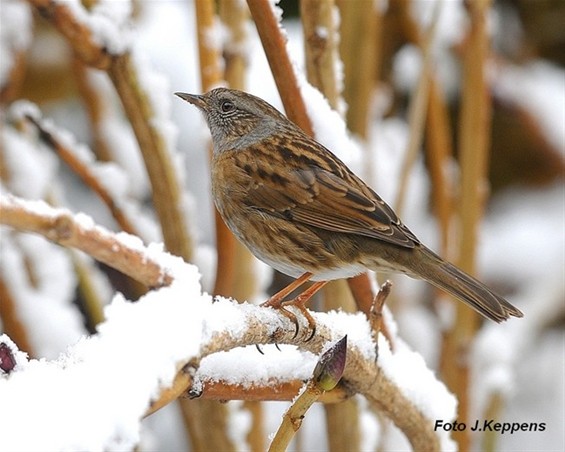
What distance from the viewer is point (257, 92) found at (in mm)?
4328

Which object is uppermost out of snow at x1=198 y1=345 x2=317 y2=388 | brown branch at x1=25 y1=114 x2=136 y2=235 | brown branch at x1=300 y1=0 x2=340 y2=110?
brown branch at x1=300 y1=0 x2=340 y2=110

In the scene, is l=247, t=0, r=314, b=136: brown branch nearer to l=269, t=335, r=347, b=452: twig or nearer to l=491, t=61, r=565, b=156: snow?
l=269, t=335, r=347, b=452: twig

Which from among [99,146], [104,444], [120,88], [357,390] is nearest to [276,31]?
[120,88]

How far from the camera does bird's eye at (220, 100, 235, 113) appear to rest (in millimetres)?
2638

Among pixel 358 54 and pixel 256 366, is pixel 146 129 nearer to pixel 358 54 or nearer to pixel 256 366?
pixel 358 54

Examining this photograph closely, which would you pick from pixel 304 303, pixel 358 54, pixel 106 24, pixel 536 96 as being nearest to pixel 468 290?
pixel 304 303

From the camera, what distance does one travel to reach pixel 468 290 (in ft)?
7.10

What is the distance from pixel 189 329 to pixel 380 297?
508 mm

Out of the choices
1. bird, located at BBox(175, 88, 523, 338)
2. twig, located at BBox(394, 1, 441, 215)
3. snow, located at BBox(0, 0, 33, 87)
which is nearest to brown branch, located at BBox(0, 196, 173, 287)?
bird, located at BBox(175, 88, 523, 338)

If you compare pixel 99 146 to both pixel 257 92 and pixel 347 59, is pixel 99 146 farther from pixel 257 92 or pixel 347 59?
pixel 347 59

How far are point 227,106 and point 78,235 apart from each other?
4.01ft

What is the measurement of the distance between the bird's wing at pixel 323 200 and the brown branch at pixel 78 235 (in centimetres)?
83

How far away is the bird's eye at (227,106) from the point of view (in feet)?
8.66

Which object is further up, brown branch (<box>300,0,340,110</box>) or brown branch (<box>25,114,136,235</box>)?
brown branch (<box>300,0,340,110</box>)
